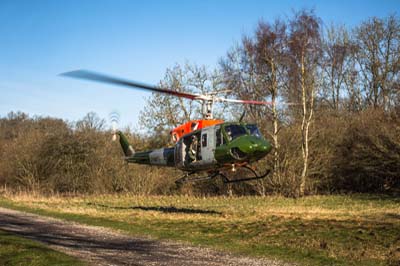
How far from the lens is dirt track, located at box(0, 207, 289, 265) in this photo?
10048 mm

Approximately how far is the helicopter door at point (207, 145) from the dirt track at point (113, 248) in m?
4.24

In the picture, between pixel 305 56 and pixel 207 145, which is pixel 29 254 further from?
pixel 305 56

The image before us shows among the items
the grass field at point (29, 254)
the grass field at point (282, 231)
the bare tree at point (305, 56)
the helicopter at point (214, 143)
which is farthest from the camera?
the bare tree at point (305, 56)

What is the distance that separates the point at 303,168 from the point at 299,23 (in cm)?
948

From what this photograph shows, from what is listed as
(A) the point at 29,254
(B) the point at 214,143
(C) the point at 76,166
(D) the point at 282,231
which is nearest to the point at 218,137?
(B) the point at 214,143

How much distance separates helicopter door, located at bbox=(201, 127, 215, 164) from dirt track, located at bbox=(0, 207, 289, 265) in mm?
4237

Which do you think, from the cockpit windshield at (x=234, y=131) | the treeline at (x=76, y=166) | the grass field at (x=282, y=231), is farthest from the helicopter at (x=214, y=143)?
the treeline at (x=76, y=166)

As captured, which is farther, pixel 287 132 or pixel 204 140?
pixel 287 132

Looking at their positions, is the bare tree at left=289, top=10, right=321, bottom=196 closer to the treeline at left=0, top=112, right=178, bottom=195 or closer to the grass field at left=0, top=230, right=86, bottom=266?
the treeline at left=0, top=112, right=178, bottom=195

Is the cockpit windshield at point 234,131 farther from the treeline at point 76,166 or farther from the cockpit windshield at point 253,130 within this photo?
the treeline at point 76,166

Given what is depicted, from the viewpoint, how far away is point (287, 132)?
104ft

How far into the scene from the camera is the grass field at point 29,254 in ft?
31.6

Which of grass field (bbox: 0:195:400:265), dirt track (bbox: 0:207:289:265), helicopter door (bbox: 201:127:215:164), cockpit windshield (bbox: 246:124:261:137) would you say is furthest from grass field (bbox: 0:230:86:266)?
cockpit windshield (bbox: 246:124:261:137)

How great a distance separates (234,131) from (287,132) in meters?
16.5
